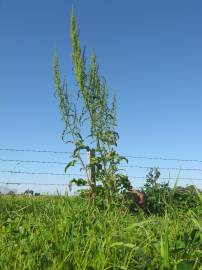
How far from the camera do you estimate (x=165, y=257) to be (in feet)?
9.75

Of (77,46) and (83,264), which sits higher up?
(77,46)

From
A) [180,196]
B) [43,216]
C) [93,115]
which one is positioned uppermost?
[93,115]

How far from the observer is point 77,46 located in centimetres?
817

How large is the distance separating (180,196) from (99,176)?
197 cm

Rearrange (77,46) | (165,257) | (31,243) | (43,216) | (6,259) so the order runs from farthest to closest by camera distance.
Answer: (77,46) → (43,216) → (31,243) → (6,259) → (165,257)

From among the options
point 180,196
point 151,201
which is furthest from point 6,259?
point 180,196

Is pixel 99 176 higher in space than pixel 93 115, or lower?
lower

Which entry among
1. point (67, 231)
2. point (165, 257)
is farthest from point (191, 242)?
point (67, 231)

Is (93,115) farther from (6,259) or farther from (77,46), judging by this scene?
(6,259)

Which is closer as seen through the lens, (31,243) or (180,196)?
(31,243)

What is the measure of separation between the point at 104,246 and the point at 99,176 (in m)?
4.84

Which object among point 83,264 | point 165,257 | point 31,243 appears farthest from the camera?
point 31,243

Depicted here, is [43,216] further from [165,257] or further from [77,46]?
[77,46]

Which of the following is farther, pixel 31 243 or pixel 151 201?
pixel 151 201
